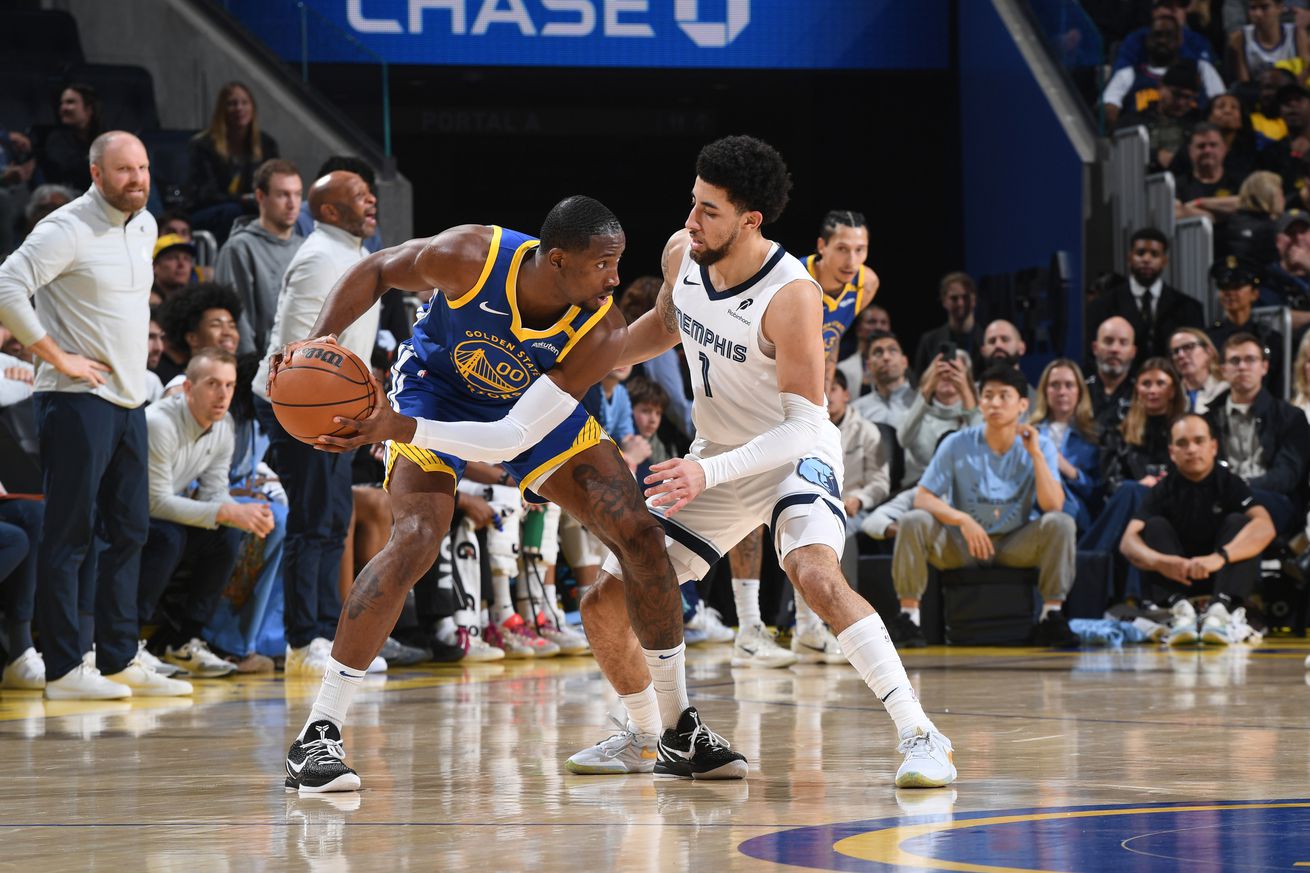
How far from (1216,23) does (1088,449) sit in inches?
238

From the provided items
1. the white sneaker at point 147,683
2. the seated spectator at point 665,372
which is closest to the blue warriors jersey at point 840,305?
the seated spectator at point 665,372

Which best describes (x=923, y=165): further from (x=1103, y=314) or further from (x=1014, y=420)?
(x=1014, y=420)

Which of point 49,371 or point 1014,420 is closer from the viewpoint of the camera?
point 49,371

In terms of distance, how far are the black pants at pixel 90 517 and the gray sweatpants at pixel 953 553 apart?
4014 mm

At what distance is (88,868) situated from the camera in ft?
11.0

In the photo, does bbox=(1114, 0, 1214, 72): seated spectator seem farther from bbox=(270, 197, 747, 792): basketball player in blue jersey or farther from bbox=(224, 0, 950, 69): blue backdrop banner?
bbox=(270, 197, 747, 792): basketball player in blue jersey

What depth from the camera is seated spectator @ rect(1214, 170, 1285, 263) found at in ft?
40.8

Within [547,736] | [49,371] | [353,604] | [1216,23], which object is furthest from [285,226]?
[1216,23]

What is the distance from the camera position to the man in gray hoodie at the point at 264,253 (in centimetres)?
827

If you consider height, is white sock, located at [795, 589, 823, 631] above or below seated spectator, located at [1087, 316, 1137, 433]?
below

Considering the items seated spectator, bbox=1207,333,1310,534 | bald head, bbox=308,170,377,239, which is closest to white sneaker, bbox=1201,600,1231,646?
seated spectator, bbox=1207,333,1310,534

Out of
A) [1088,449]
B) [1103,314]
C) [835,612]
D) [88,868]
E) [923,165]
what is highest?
[923,165]

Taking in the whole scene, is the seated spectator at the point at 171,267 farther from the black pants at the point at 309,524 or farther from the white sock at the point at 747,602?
the white sock at the point at 747,602

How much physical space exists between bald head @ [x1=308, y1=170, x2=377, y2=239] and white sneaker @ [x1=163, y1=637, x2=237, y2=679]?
78.4 inches
